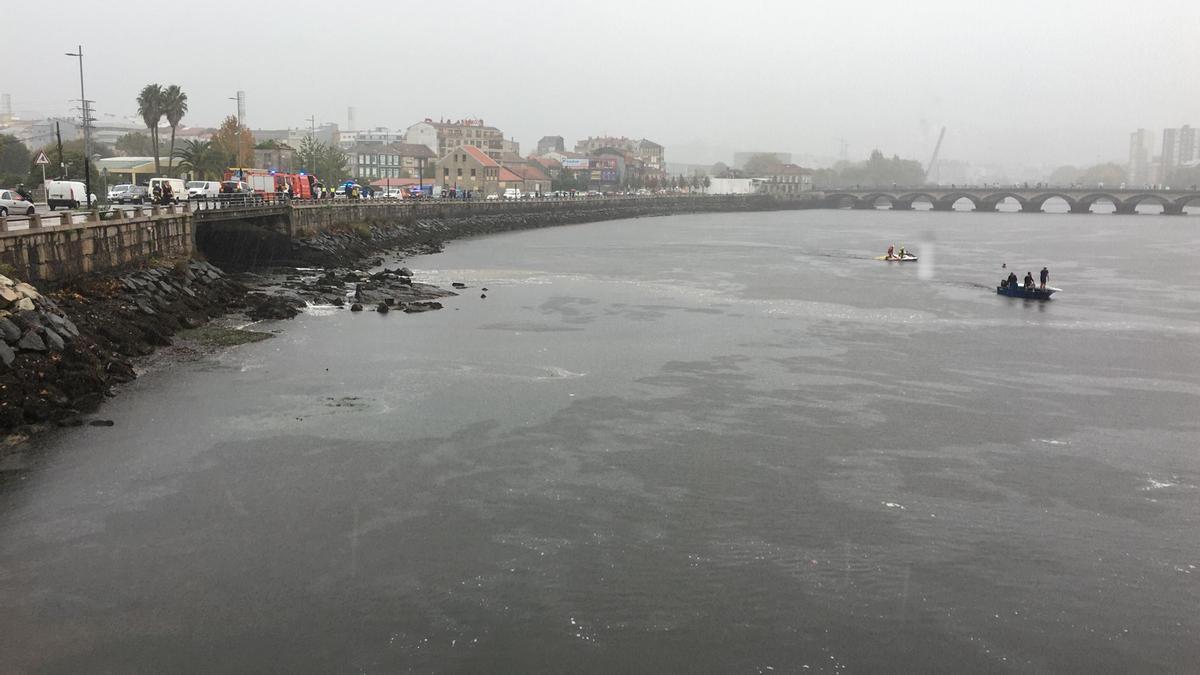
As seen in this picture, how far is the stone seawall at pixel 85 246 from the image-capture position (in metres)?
27.9

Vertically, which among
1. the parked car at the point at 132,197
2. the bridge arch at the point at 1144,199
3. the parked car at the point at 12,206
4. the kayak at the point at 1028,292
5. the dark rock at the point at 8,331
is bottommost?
the kayak at the point at 1028,292

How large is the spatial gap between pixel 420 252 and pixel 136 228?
3304 centimetres

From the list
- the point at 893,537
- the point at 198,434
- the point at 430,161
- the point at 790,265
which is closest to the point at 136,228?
the point at 198,434

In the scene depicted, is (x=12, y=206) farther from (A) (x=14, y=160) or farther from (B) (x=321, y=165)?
(B) (x=321, y=165)

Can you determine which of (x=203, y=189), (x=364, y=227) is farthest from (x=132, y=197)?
(x=364, y=227)

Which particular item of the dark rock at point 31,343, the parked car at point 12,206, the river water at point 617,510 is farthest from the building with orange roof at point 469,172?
the dark rock at point 31,343

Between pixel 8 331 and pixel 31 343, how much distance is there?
0.54 m

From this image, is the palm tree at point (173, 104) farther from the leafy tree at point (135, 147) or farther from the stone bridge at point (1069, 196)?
the stone bridge at point (1069, 196)

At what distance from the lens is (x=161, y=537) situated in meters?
15.7

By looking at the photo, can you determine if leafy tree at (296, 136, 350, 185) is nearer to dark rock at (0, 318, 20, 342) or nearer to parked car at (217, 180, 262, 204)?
parked car at (217, 180, 262, 204)

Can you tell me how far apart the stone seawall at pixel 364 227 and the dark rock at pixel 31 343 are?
2844cm

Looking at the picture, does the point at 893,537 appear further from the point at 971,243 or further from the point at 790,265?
the point at 971,243

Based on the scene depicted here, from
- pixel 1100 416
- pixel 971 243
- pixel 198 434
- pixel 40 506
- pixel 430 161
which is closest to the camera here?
pixel 40 506

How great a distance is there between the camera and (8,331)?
73.3 feet
